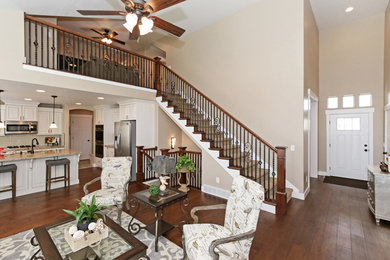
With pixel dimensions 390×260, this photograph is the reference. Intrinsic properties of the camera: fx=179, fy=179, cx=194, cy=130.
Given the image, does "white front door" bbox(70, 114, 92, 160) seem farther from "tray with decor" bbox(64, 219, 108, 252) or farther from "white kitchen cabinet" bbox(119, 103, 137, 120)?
"tray with decor" bbox(64, 219, 108, 252)

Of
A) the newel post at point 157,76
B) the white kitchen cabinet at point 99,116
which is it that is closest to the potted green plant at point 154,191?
the newel post at point 157,76

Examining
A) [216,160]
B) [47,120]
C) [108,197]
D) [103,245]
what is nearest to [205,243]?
[103,245]

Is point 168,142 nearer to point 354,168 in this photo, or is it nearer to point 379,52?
point 354,168

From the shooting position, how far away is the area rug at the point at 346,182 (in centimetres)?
491

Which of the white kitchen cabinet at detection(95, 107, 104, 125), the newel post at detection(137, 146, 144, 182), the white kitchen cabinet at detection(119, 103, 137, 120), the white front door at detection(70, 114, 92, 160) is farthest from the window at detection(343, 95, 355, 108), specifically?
the white front door at detection(70, 114, 92, 160)

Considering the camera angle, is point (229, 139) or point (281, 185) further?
point (229, 139)

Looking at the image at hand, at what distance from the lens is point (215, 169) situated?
4367 millimetres

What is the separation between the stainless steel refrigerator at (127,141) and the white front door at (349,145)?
6.29 m

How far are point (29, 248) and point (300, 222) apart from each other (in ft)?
13.2

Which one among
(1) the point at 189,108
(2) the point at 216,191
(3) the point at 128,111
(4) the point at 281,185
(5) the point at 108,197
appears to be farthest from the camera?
(1) the point at 189,108

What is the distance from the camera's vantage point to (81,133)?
28.8ft

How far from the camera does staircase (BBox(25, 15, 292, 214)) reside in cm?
359

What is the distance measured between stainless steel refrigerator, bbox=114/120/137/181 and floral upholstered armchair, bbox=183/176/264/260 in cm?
398

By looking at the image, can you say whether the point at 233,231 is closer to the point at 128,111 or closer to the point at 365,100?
the point at 128,111
